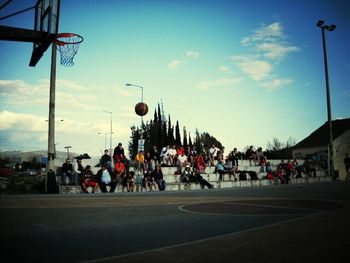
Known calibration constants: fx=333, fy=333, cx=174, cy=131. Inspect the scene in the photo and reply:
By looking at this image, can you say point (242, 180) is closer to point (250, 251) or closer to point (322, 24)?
point (322, 24)

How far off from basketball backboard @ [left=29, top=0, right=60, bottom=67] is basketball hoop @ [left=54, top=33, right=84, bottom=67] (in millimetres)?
3722

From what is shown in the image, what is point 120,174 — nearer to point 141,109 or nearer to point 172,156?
point 172,156

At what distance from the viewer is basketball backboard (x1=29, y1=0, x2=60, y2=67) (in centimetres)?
1245

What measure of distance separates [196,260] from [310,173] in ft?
92.6

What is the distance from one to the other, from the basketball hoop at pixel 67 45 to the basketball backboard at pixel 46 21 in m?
3.72

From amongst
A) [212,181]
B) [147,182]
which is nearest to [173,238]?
[147,182]

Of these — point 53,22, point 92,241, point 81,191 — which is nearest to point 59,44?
point 53,22

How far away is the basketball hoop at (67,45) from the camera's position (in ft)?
56.2

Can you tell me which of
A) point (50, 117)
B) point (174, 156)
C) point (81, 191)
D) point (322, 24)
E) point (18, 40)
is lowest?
point (81, 191)

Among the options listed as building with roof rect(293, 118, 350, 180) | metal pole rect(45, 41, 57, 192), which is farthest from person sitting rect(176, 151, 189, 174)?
building with roof rect(293, 118, 350, 180)

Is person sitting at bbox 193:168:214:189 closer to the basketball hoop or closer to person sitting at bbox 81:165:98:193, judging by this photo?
person sitting at bbox 81:165:98:193

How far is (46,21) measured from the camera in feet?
41.2

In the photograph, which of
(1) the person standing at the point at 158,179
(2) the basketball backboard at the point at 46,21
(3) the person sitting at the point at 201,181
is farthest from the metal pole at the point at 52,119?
(3) the person sitting at the point at 201,181

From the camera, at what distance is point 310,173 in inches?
1146
